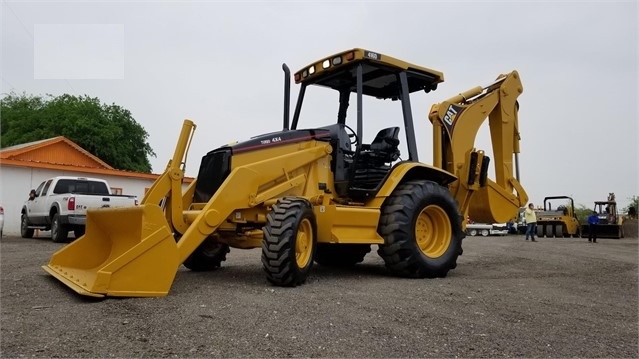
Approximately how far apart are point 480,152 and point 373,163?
7.19 feet

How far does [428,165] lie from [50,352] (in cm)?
595

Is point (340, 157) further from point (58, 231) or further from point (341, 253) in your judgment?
point (58, 231)

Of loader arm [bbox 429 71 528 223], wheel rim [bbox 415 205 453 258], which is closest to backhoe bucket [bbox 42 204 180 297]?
wheel rim [bbox 415 205 453 258]

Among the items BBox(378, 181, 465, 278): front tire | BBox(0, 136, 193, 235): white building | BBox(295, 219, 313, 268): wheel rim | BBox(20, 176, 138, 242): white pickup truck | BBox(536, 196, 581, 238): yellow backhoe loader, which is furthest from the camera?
BBox(536, 196, 581, 238): yellow backhoe loader

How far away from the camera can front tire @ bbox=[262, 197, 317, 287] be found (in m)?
5.77

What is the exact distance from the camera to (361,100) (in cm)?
755

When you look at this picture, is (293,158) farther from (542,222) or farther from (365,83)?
(542,222)

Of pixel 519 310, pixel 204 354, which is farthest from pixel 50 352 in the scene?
pixel 519 310

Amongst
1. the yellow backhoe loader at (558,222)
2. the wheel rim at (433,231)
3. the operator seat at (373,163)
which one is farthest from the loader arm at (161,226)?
the yellow backhoe loader at (558,222)

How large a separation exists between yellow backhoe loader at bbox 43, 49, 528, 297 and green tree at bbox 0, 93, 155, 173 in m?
32.2

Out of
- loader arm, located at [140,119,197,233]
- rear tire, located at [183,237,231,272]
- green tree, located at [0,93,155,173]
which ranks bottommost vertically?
rear tire, located at [183,237,231,272]

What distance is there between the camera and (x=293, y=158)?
22.9ft

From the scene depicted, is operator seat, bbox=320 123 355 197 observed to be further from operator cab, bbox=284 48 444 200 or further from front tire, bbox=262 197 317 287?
front tire, bbox=262 197 317 287

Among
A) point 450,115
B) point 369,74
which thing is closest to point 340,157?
point 369,74
